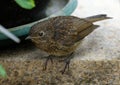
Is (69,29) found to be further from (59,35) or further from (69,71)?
(69,71)

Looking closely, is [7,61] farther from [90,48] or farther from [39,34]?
[90,48]

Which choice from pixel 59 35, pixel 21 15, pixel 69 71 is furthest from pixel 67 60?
pixel 21 15

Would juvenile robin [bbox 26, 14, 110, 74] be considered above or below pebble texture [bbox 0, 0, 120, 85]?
→ above

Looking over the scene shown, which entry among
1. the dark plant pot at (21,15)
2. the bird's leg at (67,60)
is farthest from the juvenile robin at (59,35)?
the dark plant pot at (21,15)

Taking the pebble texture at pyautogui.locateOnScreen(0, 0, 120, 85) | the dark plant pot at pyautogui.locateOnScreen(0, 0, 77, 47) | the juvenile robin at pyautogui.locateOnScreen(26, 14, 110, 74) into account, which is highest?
the dark plant pot at pyautogui.locateOnScreen(0, 0, 77, 47)

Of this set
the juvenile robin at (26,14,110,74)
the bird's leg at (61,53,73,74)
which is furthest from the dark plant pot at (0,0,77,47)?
the bird's leg at (61,53,73,74)

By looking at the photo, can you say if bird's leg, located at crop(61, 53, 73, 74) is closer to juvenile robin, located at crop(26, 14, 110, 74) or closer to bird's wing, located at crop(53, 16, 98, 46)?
juvenile robin, located at crop(26, 14, 110, 74)

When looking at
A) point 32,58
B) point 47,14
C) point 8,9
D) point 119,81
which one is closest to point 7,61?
point 32,58
